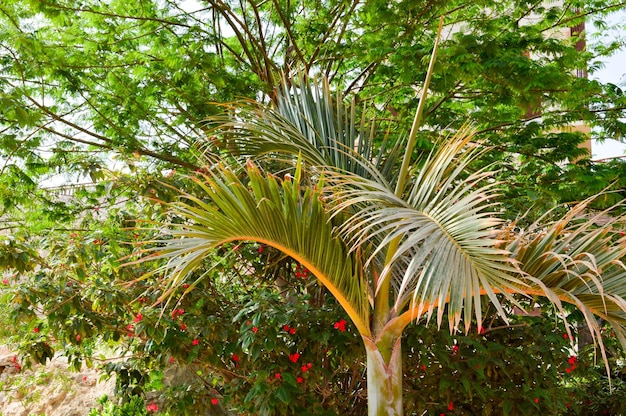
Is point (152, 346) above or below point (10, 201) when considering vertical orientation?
below

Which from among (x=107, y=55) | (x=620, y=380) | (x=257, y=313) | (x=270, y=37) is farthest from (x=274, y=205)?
(x=620, y=380)

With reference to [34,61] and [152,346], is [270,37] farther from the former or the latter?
[152,346]

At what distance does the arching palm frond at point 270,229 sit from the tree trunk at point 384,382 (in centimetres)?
15

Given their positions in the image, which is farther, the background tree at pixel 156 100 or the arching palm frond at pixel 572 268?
the background tree at pixel 156 100

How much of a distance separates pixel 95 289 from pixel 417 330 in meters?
1.91

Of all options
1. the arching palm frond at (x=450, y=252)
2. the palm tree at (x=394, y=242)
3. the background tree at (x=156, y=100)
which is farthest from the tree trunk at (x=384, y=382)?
the background tree at (x=156, y=100)

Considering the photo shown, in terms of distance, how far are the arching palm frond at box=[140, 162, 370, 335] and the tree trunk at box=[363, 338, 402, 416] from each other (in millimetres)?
149

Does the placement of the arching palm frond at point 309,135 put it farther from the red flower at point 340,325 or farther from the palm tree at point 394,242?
the red flower at point 340,325

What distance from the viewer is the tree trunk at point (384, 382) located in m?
2.72

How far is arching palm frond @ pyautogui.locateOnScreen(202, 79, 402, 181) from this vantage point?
3102 millimetres

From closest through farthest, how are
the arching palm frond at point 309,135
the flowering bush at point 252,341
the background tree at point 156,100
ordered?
the arching palm frond at point 309,135
the flowering bush at point 252,341
the background tree at point 156,100

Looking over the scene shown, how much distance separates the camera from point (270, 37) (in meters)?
5.63

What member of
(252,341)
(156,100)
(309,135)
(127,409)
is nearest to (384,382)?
(252,341)

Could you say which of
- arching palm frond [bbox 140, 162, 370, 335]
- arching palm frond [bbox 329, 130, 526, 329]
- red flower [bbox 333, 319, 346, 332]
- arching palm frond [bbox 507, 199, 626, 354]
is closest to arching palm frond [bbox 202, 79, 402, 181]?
arching palm frond [bbox 140, 162, 370, 335]
